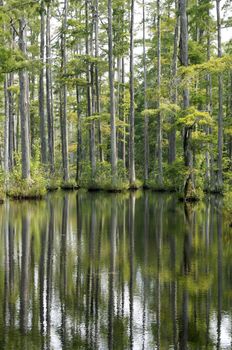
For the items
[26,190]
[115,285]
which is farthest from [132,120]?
[115,285]

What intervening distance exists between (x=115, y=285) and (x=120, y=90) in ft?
129

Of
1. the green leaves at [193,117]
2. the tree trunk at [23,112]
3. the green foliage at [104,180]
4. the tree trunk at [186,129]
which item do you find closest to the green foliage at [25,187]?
the tree trunk at [23,112]

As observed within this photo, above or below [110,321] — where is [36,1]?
above

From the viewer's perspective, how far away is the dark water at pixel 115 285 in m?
5.94

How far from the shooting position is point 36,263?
9703 millimetres

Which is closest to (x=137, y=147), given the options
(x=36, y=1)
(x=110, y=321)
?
(x=36, y=1)

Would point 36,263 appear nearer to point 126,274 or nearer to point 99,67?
point 126,274

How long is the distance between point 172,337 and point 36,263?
428cm

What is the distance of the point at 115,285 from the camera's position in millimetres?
8086

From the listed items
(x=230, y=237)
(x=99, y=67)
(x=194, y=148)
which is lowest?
(x=230, y=237)

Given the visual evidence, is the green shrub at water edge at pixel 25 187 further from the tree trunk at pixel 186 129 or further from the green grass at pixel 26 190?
the tree trunk at pixel 186 129

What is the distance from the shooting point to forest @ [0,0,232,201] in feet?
71.7

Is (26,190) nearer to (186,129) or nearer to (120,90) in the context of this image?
(186,129)

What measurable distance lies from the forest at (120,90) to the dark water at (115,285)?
6.57 metres
